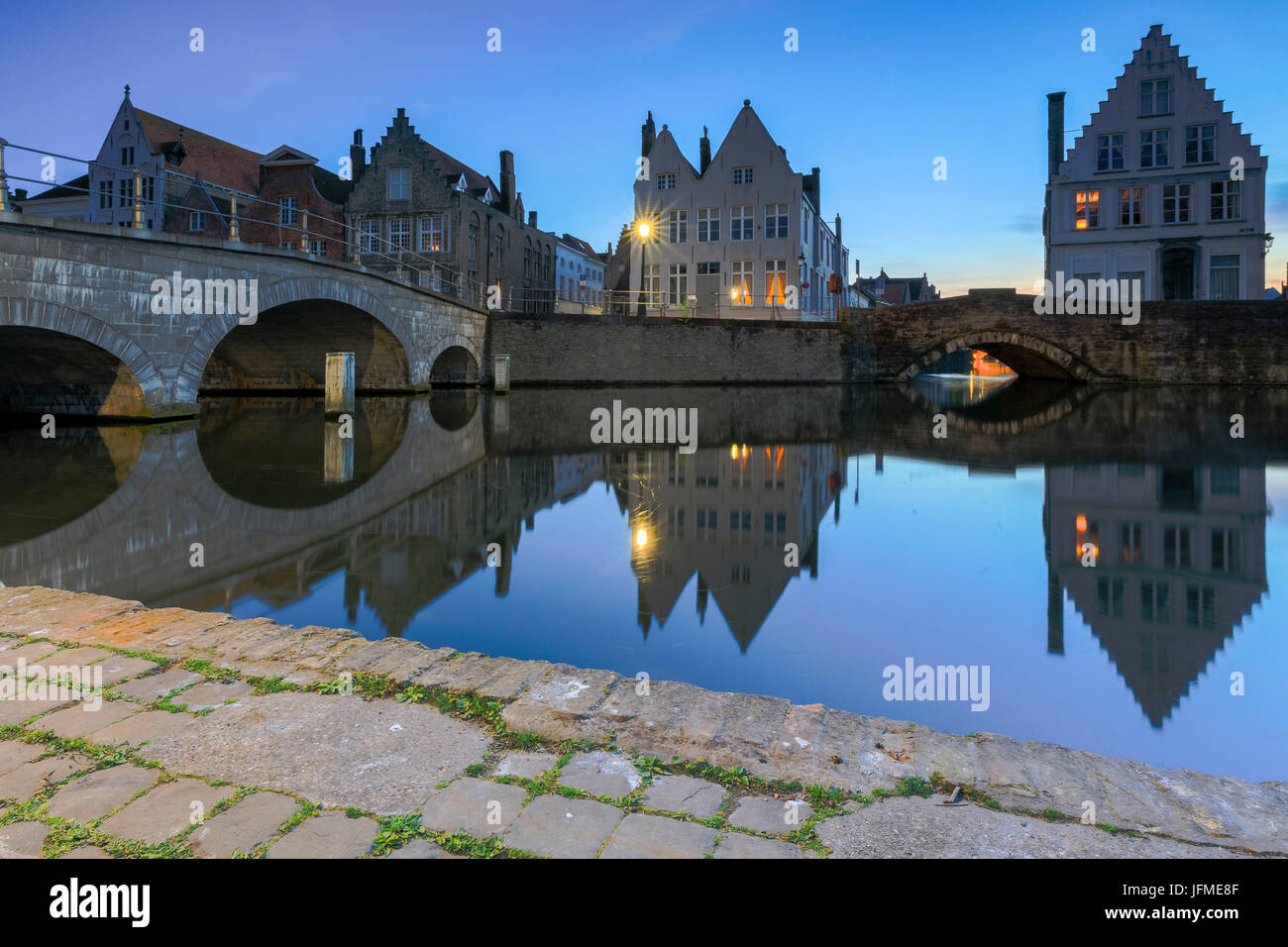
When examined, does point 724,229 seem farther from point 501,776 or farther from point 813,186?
point 501,776

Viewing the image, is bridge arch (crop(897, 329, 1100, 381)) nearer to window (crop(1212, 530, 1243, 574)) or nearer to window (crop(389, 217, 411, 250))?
window (crop(389, 217, 411, 250))

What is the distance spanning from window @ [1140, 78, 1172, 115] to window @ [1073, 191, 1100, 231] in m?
4.09

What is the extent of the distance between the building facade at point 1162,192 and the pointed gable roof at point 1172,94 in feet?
0.14

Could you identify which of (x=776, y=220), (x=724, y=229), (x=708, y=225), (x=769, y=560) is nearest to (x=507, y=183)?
(x=708, y=225)

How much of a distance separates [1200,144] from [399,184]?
37.0 meters

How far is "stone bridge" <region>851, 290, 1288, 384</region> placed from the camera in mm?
34656

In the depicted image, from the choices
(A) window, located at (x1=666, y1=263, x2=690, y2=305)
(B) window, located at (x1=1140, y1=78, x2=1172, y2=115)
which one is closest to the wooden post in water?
(A) window, located at (x1=666, y1=263, x2=690, y2=305)

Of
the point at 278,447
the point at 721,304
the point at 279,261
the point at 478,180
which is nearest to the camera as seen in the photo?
the point at 278,447

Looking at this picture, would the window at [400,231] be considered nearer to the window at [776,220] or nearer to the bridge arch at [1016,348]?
the window at [776,220]

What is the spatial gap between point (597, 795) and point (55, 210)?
2472 inches

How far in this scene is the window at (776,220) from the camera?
1574 inches
